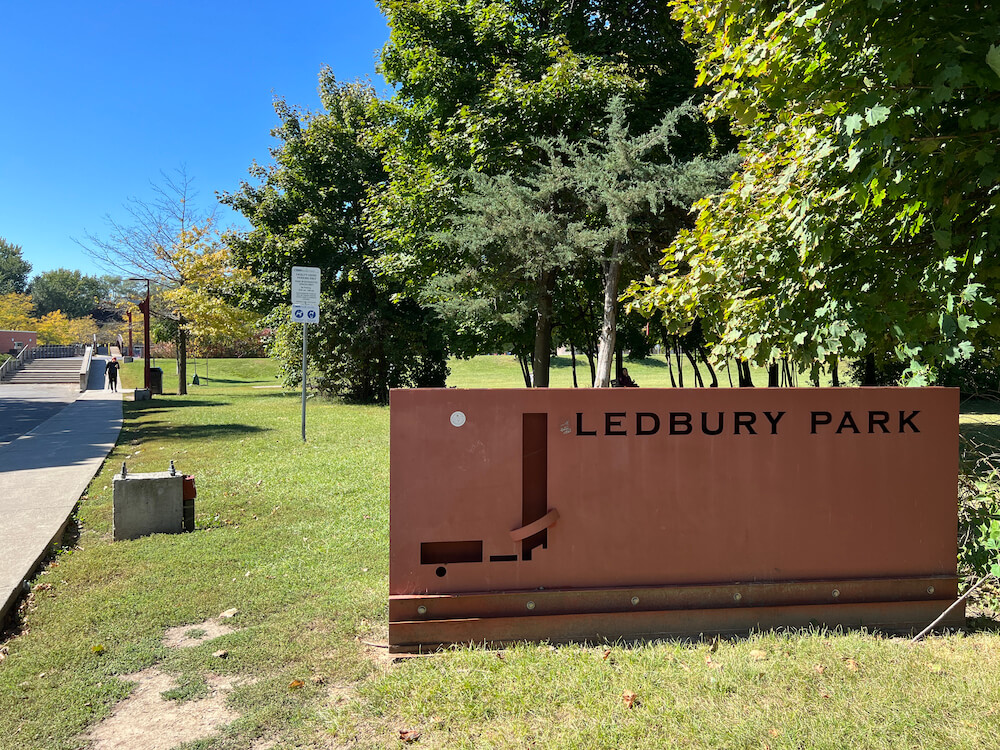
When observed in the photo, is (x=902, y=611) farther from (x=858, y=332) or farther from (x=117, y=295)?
(x=117, y=295)

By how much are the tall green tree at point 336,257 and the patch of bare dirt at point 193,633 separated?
21.5 meters

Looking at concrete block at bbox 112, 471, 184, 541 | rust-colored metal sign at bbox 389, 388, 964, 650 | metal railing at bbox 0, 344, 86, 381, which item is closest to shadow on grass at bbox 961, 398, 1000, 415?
rust-colored metal sign at bbox 389, 388, 964, 650

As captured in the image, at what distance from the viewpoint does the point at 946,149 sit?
3889 millimetres

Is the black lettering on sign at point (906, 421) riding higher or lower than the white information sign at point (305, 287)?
lower

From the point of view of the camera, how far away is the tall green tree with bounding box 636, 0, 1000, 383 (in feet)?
12.4

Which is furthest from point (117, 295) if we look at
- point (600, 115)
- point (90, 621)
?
point (90, 621)

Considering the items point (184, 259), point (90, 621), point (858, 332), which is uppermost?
point (184, 259)

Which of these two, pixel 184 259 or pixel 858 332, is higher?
pixel 184 259

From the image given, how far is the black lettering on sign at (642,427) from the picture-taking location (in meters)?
4.09

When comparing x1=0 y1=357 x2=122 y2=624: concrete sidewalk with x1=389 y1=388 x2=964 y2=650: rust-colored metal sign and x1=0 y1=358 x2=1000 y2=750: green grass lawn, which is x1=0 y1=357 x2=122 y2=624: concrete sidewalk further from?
x1=389 y1=388 x2=964 y2=650: rust-colored metal sign

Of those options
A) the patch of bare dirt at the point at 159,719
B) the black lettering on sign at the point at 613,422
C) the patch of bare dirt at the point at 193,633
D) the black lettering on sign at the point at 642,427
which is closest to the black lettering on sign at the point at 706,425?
the black lettering on sign at the point at 642,427

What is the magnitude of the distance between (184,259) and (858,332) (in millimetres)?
33569

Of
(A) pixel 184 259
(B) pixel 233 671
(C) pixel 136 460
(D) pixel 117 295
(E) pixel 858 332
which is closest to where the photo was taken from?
(B) pixel 233 671

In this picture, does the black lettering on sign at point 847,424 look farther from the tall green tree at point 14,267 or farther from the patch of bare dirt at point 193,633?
the tall green tree at point 14,267
